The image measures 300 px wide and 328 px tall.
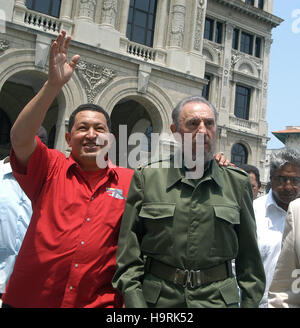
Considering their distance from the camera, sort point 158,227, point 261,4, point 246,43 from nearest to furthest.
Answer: point 158,227 < point 246,43 < point 261,4

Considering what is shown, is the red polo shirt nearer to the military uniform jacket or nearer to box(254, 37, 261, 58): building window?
the military uniform jacket

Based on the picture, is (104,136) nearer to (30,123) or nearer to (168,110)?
(30,123)

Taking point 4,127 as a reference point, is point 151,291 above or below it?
below

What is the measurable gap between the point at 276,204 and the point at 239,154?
20.0 metres

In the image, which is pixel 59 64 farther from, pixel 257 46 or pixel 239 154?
pixel 257 46

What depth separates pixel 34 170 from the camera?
2.25m

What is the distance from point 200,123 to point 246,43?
23831mm

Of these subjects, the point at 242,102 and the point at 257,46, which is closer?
the point at 242,102

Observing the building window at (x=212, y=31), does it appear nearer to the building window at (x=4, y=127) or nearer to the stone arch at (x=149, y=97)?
the stone arch at (x=149, y=97)

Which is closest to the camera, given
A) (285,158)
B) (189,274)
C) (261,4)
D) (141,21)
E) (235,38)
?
(189,274)

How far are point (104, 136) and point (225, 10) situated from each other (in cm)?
2319

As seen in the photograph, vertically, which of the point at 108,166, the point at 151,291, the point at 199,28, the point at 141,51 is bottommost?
the point at 151,291

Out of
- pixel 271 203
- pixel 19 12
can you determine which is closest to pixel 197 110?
pixel 271 203

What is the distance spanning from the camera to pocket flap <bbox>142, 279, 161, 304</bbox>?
6.51 ft
